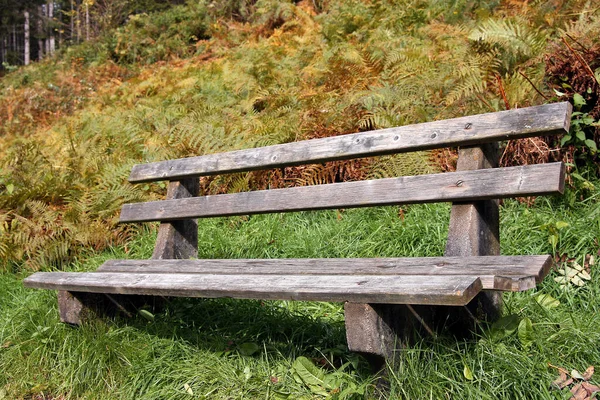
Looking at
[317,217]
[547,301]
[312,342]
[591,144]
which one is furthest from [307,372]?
[591,144]

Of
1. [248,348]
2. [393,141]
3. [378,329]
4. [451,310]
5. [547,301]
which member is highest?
[393,141]

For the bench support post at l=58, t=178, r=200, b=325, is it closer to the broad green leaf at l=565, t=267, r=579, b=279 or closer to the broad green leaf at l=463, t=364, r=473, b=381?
the broad green leaf at l=463, t=364, r=473, b=381

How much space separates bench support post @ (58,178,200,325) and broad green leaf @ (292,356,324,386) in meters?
1.13

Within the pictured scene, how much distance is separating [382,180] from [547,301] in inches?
35.8

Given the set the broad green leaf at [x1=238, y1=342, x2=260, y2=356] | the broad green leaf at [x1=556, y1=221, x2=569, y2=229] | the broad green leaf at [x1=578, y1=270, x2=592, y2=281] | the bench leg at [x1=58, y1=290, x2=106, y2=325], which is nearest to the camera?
the broad green leaf at [x1=238, y1=342, x2=260, y2=356]

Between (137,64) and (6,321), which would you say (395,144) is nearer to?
(6,321)

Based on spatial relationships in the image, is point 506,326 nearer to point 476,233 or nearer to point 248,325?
point 476,233

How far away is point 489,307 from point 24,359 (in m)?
2.34

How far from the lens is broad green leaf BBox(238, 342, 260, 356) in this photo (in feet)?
9.36

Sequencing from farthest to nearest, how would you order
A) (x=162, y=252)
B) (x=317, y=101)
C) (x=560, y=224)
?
(x=317, y=101)
(x=162, y=252)
(x=560, y=224)

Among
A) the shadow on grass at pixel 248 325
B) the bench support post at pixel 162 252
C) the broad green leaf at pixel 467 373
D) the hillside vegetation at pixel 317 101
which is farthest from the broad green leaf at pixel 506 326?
the bench support post at pixel 162 252

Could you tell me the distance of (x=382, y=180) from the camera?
111 inches

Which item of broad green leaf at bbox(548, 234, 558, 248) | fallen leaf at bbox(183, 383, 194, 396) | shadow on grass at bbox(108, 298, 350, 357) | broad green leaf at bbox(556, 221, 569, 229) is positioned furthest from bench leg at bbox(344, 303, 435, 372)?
broad green leaf at bbox(556, 221, 569, 229)

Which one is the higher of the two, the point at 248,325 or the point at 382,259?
the point at 382,259
